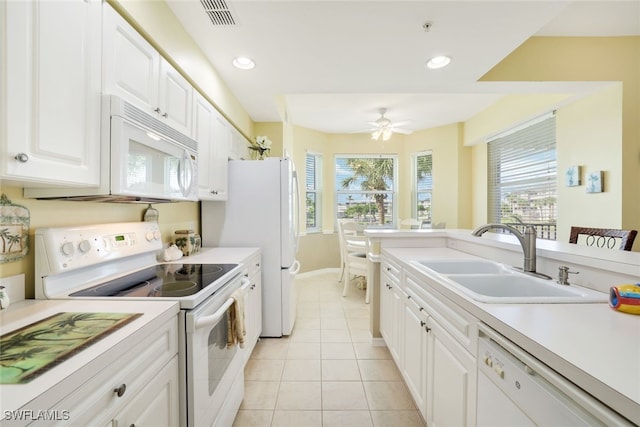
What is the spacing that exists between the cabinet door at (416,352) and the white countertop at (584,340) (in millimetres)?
491

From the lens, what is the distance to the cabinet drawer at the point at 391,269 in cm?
185

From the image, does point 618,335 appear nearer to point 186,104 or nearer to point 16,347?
point 16,347

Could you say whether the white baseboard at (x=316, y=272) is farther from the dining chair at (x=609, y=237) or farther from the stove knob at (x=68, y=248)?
the stove knob at (x=68, y=248)

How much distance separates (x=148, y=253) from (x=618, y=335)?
212 centimetres

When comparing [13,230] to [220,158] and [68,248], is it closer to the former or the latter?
[68,248]

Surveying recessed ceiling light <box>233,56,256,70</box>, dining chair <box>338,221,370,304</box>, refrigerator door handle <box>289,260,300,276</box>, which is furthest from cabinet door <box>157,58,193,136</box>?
dining chair <box>338,221,370,304</box>

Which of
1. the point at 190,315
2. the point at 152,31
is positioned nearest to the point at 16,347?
the point at 190,315

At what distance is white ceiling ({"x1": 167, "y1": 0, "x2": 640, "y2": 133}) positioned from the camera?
5.17 feet

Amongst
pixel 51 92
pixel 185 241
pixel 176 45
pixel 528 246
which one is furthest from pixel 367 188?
pixel 51 92

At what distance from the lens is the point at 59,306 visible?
37.4 inches

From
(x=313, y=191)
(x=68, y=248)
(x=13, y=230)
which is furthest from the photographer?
(x=313, y=191)

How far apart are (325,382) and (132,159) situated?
1.88 m

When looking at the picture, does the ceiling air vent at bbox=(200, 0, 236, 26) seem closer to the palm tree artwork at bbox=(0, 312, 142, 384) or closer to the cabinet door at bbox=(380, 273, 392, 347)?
the palm tree artwork at bbox=(0, 312, 142, 384)

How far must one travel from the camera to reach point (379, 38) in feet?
5.97
